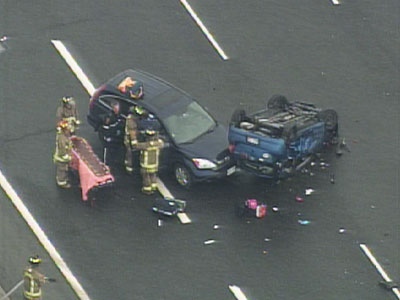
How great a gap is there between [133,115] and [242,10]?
28.1ft

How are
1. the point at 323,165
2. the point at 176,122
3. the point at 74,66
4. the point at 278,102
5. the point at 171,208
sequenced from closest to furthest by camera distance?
the point at 171,208 → the point at 176,122 → the point at 323,165 → the point at 278,102 → the point at 74,66

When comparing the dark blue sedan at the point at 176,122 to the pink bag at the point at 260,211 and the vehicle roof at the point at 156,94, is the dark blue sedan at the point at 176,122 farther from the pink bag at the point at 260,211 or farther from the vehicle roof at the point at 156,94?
the pink bag at the point at 260,211

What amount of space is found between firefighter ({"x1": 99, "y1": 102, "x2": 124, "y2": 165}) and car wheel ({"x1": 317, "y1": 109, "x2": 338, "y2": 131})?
4.54 metres

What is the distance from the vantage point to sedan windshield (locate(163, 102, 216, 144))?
107ft

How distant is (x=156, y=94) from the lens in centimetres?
3338

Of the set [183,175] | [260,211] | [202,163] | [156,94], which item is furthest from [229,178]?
[156,94]

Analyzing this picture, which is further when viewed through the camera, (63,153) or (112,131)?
(112,131)

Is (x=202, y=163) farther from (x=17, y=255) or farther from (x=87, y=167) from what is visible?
(x=17, y=255)

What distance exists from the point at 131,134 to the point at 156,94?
1414mm

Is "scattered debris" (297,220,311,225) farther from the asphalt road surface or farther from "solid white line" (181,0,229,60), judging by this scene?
"solid white line" (181,0,229,60)

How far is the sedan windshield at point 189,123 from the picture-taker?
107 ft

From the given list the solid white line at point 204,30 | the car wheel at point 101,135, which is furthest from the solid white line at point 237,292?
the solid white line at point 204,30

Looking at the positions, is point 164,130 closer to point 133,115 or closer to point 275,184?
point 133,115

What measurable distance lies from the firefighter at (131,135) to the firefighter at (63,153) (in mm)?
1266
